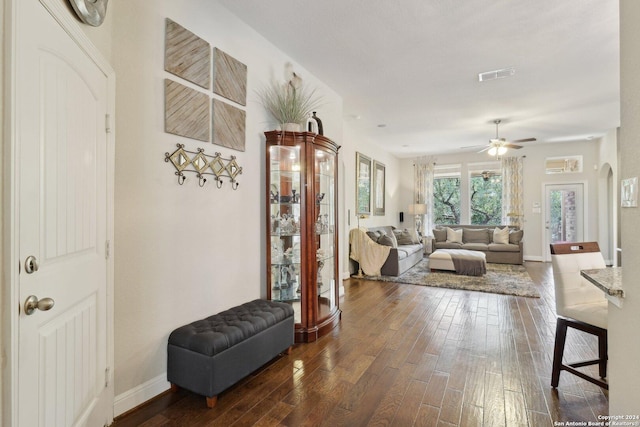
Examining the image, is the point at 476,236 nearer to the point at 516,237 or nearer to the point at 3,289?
the point at 516,237

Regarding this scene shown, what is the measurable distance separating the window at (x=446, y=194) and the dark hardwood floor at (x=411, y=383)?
569 cm

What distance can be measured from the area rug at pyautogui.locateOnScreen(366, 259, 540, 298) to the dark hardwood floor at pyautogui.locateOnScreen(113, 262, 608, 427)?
1327 mm

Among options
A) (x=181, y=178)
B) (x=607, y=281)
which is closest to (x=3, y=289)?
(x=181, y=178)

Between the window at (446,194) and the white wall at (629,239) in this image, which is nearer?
the white wall at (629,239)

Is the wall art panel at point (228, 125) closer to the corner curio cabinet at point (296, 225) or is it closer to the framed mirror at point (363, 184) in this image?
the corner curio cabinet at point (296, 225)

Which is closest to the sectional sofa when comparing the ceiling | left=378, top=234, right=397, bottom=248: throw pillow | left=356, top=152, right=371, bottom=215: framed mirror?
left=356, top=152, right=371, bottom=215: framed mirror

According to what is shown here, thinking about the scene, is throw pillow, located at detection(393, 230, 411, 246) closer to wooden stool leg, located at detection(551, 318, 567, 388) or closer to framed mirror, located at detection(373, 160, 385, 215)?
framed mirror, located at detection(373, 160, 385, 215)

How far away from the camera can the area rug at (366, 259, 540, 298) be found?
4.89m

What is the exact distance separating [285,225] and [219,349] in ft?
4.54

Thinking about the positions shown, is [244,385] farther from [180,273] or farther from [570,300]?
[570,300]

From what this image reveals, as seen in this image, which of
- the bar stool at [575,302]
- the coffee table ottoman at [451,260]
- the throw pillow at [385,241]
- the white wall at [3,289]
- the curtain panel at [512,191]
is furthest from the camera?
the curtain panel at [512,191]

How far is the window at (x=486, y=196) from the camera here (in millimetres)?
8445

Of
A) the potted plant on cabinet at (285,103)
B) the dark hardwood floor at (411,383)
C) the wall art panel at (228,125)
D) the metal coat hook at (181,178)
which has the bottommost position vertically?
the dark hardwood floor at (411,383)

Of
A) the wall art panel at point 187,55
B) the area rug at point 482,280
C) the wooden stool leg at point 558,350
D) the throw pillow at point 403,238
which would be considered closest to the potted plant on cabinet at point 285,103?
the wall art panel at point 187,55
